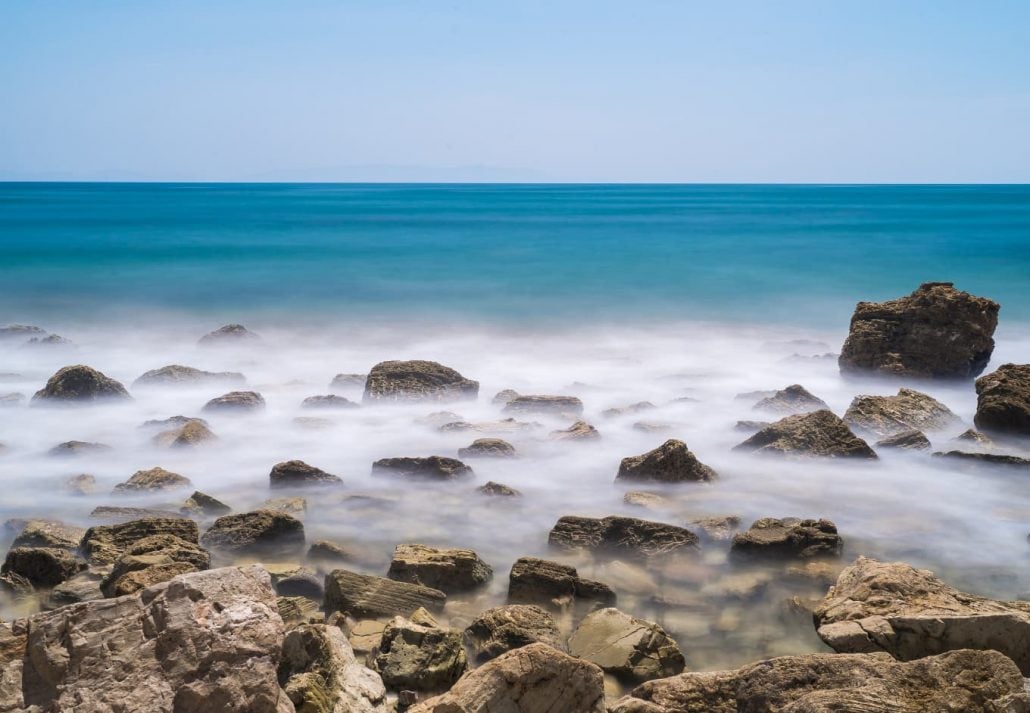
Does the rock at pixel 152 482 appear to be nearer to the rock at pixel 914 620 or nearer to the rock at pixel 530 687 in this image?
the rock at pixel 530 687

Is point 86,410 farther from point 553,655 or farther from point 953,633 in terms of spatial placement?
point 953,633

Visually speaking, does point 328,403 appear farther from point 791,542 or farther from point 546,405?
point 791,542

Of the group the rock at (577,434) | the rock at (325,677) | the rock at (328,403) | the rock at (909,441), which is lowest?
the rock at (328,403)

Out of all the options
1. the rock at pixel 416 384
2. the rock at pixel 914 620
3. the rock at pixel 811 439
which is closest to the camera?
the rock at pixel 914 620

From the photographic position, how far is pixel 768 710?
430 cm

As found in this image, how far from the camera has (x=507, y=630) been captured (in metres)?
5.53

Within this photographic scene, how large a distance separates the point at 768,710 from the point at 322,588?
3.28 metres

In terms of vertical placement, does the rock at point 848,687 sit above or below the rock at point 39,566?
above

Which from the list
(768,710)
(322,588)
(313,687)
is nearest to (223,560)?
(322,588)

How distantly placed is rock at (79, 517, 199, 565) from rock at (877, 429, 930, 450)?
22.5 feet

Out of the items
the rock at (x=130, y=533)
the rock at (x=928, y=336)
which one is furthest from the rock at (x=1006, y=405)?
the rock at (x=130, y=533)

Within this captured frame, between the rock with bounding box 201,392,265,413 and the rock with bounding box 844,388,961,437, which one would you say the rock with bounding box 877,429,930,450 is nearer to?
the rock with bounding box 844,388,961,437

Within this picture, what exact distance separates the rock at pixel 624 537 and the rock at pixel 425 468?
1.77 meters

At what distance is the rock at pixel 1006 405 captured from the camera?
34.4 feet
